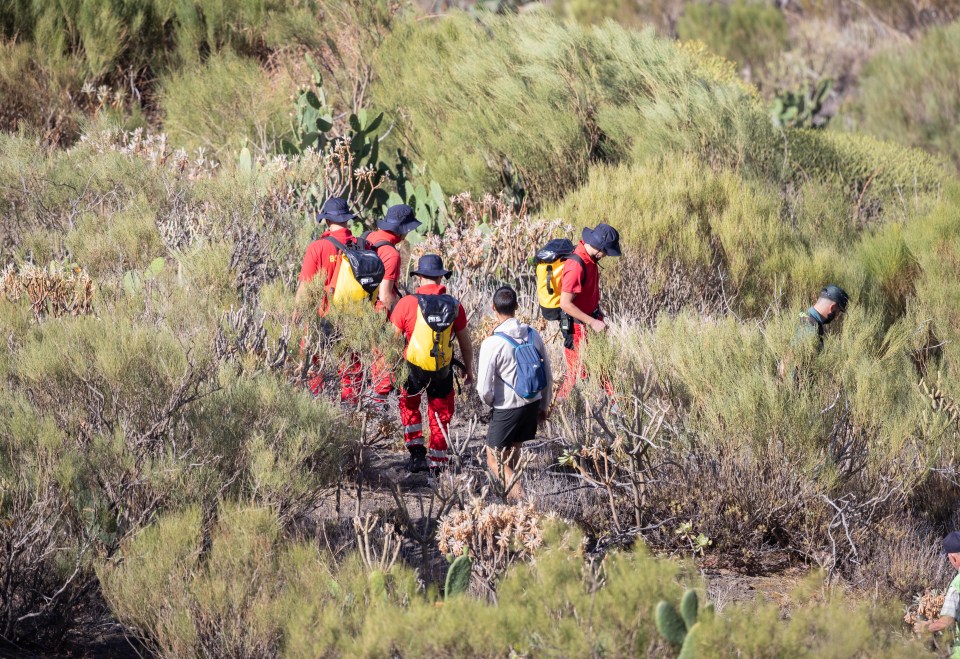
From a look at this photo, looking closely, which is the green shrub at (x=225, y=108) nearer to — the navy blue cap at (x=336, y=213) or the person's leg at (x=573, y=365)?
the navy blue cap at (x=336, y=213)

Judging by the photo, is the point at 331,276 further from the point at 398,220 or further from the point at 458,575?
the point at 458,575

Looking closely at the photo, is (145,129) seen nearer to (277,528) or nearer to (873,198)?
(873,198)

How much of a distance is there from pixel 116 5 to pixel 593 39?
5.85 m

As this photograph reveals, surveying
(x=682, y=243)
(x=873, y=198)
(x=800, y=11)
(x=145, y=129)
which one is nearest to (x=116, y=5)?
(x=145, y=129)

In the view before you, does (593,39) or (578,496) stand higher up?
(593,39)

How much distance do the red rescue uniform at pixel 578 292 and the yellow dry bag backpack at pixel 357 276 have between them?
121 cm

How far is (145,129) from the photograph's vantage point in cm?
1224

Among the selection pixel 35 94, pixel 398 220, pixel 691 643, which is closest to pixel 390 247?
pixel 398 220

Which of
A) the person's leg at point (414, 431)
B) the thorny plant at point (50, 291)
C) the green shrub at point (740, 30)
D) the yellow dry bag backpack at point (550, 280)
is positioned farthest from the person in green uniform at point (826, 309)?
the green shrub at point (740, 30)

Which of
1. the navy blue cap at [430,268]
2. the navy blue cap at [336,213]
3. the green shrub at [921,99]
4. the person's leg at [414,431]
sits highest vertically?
the navy blue cap at [336,213]

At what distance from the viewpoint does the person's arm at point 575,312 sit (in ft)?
22.0

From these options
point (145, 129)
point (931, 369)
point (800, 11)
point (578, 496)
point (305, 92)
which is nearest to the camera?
point (578, 496)

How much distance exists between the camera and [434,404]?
20.6ft

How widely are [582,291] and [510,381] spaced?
1380mm
